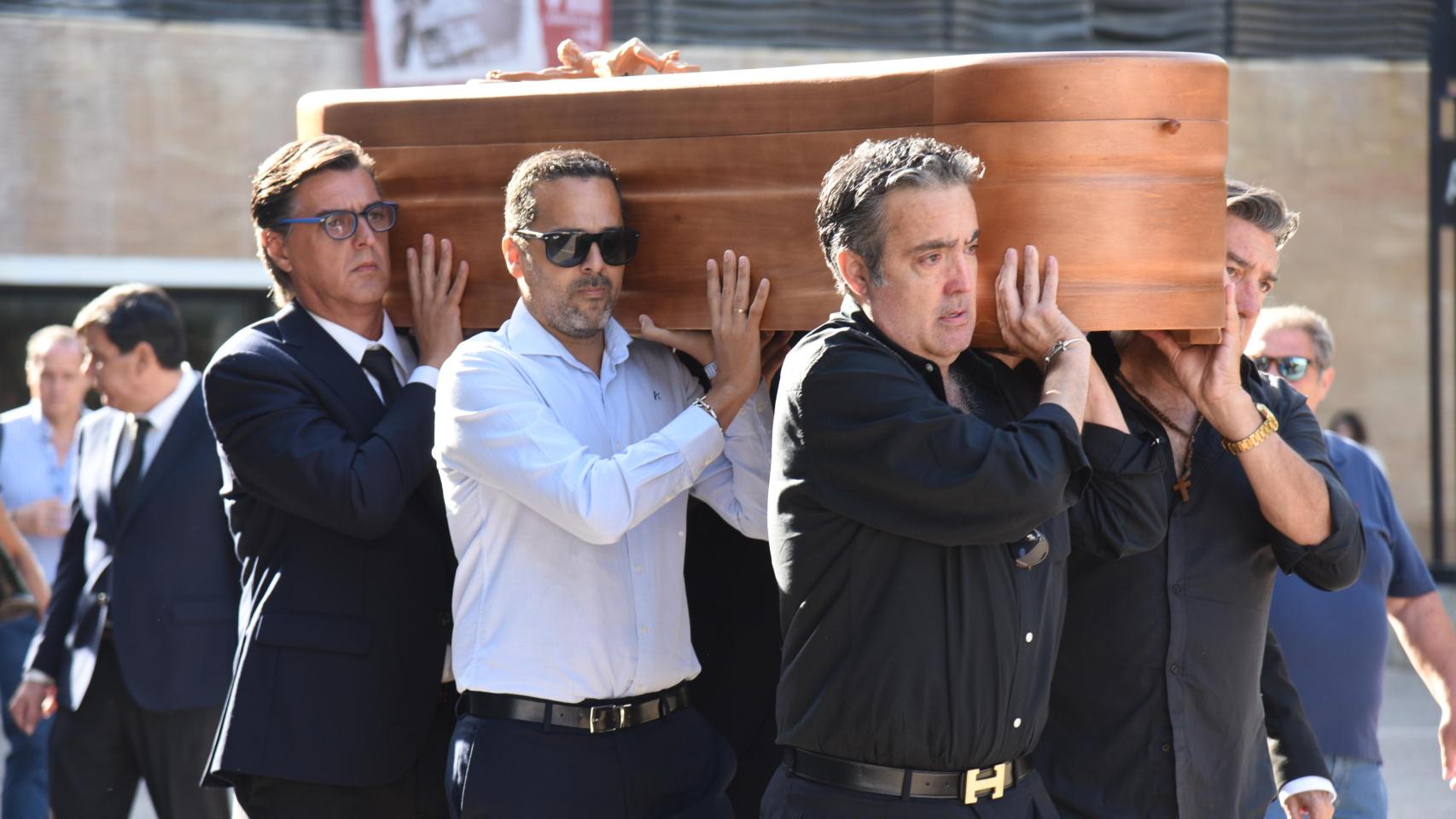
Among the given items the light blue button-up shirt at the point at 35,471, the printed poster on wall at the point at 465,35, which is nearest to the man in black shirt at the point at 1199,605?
the light blue button-up shirt at the point at 35,471

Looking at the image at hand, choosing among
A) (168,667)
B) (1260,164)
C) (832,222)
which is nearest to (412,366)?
(832,222)

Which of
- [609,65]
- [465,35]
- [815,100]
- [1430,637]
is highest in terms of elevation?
[465,35]

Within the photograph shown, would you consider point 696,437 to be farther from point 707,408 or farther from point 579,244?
point 579,244

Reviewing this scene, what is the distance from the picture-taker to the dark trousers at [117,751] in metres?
4.39

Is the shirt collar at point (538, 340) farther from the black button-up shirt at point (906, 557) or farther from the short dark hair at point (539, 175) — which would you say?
the black button-up shirt at point (906, 557)

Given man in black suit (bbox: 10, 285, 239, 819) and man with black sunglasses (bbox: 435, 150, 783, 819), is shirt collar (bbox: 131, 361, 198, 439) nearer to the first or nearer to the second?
man in black suit (bbox: 10, 285, 239, 819)

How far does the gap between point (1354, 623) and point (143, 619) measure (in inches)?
121

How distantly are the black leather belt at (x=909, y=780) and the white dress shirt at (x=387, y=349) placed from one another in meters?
1.11

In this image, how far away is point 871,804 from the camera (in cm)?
254

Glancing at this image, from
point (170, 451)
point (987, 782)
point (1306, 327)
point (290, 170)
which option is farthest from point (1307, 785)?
point (170, 451)

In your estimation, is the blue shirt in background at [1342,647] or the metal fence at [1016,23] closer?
→ the blue shirt in background at [1342,647]

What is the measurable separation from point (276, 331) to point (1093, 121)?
1.63 m

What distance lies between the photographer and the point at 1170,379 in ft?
10.1

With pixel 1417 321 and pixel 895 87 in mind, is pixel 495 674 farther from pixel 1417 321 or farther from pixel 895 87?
pixel 1417 321
